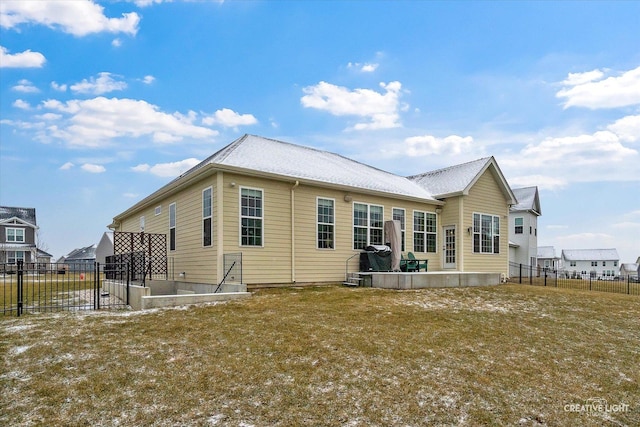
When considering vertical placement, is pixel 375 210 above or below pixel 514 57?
below

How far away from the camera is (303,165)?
15.0 m

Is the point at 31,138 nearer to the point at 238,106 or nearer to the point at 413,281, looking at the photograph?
the point at 238,106

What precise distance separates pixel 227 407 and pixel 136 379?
1.51 m

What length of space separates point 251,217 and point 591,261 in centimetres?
8034

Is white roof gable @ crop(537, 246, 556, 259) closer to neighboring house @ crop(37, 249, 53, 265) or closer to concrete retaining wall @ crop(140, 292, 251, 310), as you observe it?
concrete retaining wall @ crop(140, 292, 251, 310)

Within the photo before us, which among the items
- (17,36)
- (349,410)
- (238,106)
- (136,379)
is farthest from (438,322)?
(17,36)

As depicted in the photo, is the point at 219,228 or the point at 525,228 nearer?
the point at 219,228

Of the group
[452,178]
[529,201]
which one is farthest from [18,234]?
[529,201]

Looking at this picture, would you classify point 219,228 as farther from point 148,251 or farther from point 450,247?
point 450,247

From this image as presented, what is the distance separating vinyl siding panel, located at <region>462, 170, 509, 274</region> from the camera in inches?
707

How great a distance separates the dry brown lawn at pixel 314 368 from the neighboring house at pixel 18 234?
42.2 m

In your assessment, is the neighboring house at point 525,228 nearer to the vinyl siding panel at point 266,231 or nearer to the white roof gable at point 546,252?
the vinyl siding panel at point 266,231

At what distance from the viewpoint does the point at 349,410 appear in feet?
14.9

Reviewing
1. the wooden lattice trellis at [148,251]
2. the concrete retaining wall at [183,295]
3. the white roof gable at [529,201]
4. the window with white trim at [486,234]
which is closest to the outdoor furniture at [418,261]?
the window with white trim at [486,234]
